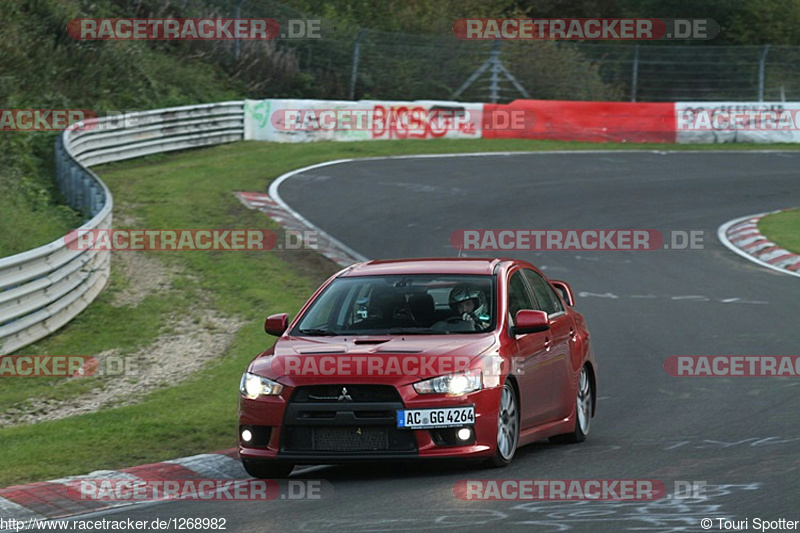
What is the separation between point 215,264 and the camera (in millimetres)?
19719

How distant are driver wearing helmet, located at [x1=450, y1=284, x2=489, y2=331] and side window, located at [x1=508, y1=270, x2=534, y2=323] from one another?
0.22 metres

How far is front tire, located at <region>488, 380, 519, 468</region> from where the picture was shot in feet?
28.6

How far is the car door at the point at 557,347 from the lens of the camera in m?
9.88

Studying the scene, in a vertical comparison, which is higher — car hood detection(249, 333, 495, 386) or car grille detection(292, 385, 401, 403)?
car hood detection(249, 333, 495, 386)

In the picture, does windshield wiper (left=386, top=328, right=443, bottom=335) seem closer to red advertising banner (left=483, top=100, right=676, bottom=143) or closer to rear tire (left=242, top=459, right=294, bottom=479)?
rear tire (left=242, top=459, right=294, bottom=479)

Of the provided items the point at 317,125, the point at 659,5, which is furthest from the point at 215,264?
the point at 659,5
